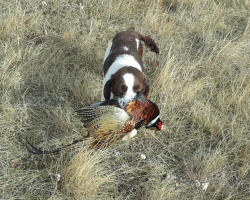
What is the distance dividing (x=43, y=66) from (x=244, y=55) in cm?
244

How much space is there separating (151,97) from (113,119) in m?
1.07

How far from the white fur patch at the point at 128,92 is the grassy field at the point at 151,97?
42 centimetres

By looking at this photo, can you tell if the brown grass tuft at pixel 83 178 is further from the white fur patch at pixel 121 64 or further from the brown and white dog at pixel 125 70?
the white fur patch at pixel 121 64

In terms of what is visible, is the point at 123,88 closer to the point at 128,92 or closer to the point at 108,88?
the point at 128,92

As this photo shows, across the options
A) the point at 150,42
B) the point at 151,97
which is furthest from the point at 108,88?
the point at 150,42

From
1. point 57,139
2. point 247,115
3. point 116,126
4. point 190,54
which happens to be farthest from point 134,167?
point 190,54

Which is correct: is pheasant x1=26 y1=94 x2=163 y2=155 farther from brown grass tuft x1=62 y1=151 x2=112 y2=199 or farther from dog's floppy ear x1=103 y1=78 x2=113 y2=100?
dog's floppy ear x1=103 y1=78 x2=113 y2=100

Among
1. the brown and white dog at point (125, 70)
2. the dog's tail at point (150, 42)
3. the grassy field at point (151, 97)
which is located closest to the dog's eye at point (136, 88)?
the brown and white dog at point (125, 70)

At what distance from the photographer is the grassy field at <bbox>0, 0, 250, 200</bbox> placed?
264 cm

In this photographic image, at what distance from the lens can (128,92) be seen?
297 cm

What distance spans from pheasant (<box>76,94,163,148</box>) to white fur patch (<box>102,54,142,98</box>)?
21.9 inches

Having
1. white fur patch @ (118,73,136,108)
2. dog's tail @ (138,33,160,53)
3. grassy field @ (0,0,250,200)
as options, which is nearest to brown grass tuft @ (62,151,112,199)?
grassy field @ (0,0,250,200)

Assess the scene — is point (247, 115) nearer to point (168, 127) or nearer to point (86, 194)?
point (168, 127)

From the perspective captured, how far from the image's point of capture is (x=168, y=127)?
10.6ft
